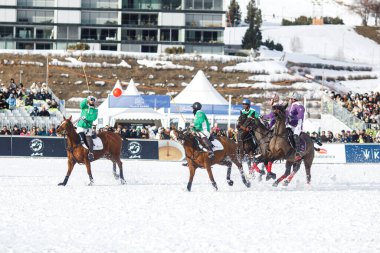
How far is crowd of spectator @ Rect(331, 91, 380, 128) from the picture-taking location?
156ft

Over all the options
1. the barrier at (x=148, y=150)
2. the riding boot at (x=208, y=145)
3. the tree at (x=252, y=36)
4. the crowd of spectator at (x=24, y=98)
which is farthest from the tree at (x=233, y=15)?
the riding boot at (x=208, y=145)

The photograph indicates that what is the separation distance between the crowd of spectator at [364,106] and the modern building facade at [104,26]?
43628mm

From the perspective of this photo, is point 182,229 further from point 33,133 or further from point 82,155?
point 33,133

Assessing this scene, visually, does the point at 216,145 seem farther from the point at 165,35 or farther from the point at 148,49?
the point at 165,35

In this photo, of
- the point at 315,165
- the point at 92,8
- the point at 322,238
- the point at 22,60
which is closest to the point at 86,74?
the point at 22,60

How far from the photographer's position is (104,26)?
96875 millimetres

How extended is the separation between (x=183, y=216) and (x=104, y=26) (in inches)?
3236

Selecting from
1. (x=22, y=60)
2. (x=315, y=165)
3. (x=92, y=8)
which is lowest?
(x=315, y=165)

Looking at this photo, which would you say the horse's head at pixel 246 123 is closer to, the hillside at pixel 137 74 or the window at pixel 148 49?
the hillside at pixel 137 74

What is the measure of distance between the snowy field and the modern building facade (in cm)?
7105

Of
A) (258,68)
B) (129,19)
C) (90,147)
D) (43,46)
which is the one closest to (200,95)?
(90,147)

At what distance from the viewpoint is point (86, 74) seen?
264 ft

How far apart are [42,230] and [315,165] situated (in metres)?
24.6

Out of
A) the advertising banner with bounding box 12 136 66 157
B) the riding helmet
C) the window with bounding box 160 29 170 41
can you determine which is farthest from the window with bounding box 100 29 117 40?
the riding helmet
